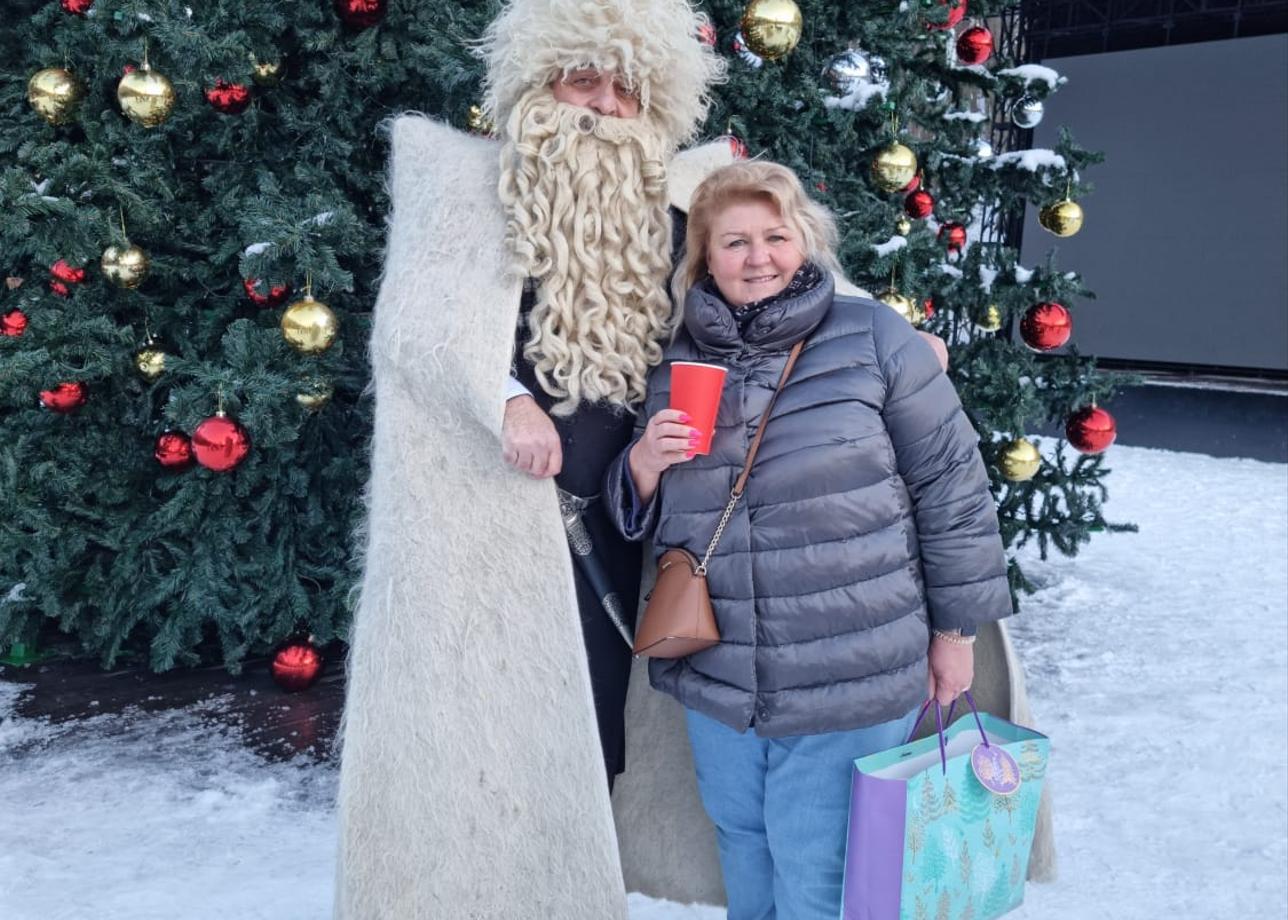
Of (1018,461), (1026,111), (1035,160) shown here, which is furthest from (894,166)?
(1018,461)

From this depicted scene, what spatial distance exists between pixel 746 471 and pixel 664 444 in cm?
17

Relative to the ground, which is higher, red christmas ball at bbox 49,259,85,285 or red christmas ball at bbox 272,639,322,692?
red christmas ball at bbox 49,259,85,285

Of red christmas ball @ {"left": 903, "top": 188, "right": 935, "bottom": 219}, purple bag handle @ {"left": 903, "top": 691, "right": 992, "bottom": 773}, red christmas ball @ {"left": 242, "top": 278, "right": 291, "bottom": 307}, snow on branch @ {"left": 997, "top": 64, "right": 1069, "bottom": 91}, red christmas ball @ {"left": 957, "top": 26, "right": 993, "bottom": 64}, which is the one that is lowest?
purple bag handle @ {"left": 903, "top": 691, "right": 992, "bottom": 773}

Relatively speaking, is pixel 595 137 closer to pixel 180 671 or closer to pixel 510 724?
pixel 510 724

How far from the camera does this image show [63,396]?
3422 mm

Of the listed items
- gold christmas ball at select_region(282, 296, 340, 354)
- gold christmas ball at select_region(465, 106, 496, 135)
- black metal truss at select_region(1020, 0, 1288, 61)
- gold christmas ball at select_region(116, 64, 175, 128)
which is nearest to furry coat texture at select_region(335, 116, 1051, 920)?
gold christmas ball at select_region(282, 296, 340, 354)

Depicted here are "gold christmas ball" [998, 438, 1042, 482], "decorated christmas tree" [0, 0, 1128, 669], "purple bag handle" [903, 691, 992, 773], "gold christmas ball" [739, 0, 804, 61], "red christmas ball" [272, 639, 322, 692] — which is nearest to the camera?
"purple bag handle" [903, 691, 992, 773]

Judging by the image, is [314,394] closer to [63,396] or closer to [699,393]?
[63,396]

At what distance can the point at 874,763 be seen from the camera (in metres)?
1.77

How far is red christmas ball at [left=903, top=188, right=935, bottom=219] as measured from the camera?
420 centimetres

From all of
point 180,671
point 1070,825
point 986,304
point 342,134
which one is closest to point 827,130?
point 986,304

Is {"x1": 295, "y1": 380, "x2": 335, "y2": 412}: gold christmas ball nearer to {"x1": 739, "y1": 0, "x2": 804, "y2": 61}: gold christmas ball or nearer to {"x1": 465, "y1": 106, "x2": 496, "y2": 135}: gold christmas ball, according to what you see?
{"x1": 465, "y1": 106, "x2": 496, "y2": 135}: gold christmas ball

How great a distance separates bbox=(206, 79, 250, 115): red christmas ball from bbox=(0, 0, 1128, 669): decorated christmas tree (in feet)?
0.04

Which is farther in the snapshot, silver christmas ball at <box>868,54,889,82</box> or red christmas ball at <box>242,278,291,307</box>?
silver christmas ball at <box>868,54,889,82</box>
